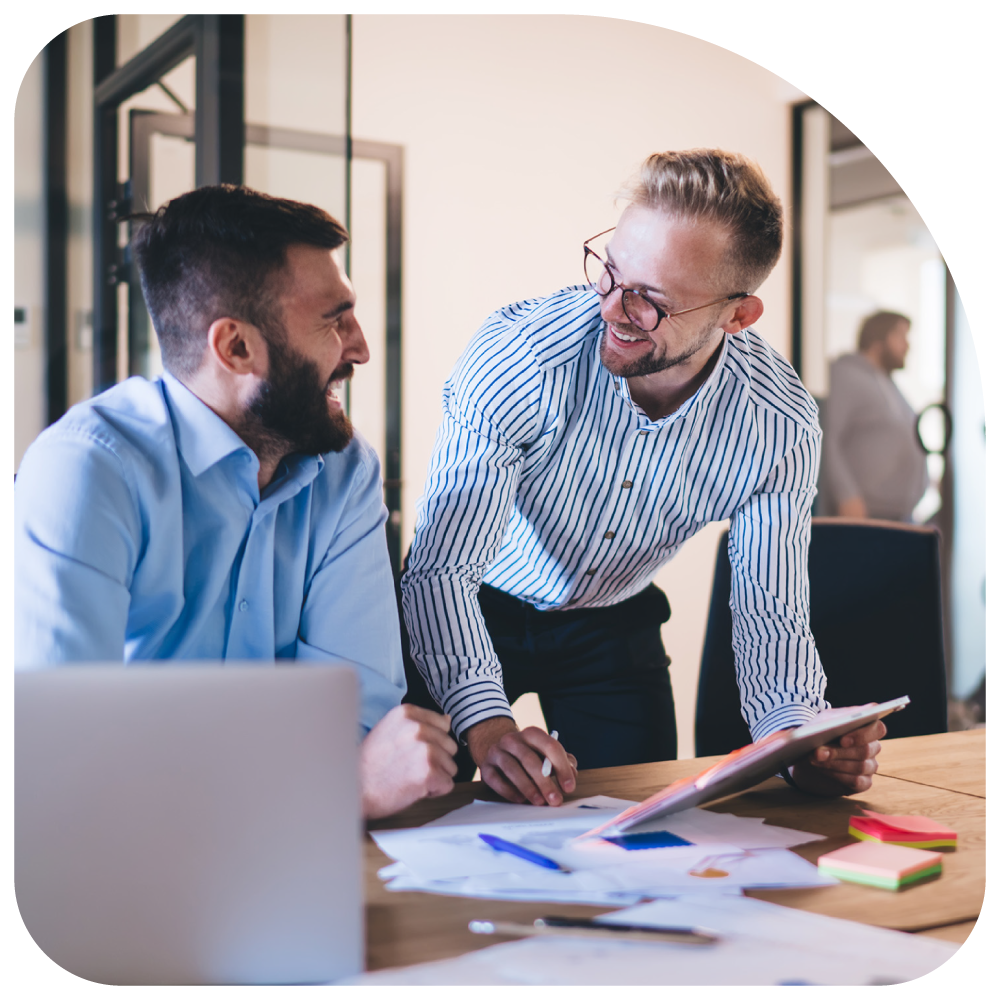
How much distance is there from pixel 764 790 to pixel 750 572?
442mm

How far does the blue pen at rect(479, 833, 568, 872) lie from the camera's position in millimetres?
905

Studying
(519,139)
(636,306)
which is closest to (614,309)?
(636,306)

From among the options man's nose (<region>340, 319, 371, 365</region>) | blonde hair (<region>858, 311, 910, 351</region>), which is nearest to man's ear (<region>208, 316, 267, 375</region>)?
man's nose (<region>340, 319, 371, 365</region>)

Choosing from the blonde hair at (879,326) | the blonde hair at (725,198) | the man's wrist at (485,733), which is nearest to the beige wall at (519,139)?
the blonde hair at (879,326)

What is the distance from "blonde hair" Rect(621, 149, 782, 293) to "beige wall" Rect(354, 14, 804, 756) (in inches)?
79.1

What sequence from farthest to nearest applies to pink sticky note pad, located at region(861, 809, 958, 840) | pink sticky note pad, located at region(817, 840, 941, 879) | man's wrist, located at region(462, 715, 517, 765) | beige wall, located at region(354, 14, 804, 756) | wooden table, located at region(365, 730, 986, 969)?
beige wall, located at region(354, 14, 804, 756) → man's wrist, located at region(462, 715, 517, 765) → pink sticky note pad, located at region(861, 809, 958, 840) → pink sticky note pad, located at region(817, 840, 941, 879) → wooden table, located at region(365, 730, 986, 969)

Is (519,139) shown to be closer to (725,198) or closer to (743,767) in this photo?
(725,198)

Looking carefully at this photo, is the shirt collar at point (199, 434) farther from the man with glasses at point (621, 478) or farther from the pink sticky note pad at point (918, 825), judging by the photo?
the pink sticky note pad at point (918, 825)

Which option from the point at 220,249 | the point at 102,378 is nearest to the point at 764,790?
the point at 220,249

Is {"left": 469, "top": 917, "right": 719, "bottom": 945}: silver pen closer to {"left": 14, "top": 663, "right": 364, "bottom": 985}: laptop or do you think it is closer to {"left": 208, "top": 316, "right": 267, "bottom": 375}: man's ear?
{"left": 14, "top": 663, "right": 364, "bottom": 985}: laptop

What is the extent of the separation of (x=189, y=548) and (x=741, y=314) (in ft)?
3.15

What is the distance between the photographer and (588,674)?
70.5 inches

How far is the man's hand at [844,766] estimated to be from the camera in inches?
45.3

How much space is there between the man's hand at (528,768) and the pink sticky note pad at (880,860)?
0.30m
